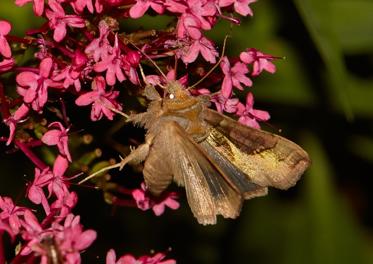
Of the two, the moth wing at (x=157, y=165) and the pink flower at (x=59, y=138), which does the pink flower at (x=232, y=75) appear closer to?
the moth wing at (x=157, y=165)

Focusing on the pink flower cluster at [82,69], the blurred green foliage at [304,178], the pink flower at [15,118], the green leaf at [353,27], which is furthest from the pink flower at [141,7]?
the green leaf at [353,27]

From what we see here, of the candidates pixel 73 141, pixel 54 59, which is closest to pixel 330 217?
pixel 73 141

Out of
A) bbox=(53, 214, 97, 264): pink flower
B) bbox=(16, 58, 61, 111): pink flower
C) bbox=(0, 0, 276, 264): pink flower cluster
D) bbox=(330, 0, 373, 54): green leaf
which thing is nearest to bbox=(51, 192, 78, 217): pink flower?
bbox=(0, 0, 276, 264): pink flower cluster

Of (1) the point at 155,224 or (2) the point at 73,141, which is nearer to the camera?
(2) the point at 73,141

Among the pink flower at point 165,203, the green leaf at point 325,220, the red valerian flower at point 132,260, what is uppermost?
the red valerian flower at point 132,260

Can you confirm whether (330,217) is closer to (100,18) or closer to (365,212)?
(365,212)

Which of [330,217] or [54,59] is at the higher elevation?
[54,59]
